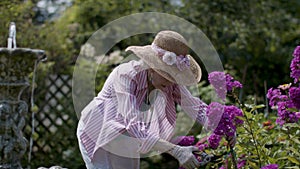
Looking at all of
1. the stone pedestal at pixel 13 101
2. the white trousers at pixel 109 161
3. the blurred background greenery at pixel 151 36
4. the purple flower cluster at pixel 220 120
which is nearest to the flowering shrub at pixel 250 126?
the purple flower cluster at pixel 220 120

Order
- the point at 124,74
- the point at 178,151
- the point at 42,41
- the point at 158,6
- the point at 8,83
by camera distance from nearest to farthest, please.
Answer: the point at 178,151, the point at 124,74, the point at 8,83, the point at 42,41, the point at 158,6

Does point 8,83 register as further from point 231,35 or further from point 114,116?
point 231,35

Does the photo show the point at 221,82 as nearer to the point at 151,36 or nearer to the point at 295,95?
the point at 295,95

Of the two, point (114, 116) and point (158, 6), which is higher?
point (158, 6)

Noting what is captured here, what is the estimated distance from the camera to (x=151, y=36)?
616 cm

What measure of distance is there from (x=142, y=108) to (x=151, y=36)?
3583mm

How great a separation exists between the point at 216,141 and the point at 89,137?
574 millimetres

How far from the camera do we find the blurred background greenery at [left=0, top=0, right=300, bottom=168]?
5703 mm

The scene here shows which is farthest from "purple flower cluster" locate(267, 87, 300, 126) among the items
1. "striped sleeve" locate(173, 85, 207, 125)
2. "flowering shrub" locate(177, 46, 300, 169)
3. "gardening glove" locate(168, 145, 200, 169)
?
"gardening glove" locate(168, 145, 200, 169)

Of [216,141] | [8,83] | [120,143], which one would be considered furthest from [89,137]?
[8,83]

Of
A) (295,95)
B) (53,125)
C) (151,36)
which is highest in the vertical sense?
(151,36)

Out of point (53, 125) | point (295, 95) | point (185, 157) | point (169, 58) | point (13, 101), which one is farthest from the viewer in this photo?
point (53, 125)

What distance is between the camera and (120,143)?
2533mm

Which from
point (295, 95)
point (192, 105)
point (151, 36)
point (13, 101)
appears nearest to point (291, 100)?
point (295, 95)
